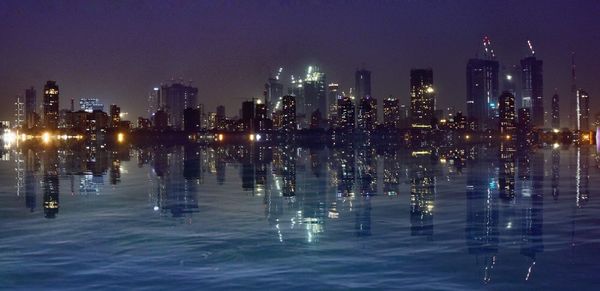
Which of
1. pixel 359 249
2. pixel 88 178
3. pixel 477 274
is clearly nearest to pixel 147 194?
pixel 88 178

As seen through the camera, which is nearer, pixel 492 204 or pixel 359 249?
pixel 359 249

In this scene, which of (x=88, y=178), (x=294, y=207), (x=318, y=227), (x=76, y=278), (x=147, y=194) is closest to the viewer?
(x=76, y=278)

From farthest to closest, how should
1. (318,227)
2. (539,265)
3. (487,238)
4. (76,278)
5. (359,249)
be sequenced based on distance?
(318,227) < (487,238) < (359,249) < (539,265) < (76,278)

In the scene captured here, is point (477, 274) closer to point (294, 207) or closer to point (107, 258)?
point (107, 258)

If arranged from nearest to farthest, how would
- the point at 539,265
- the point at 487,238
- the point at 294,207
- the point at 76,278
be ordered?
the point at 76,278
the point at 539,265
the point at 487,238
the point at 294,207

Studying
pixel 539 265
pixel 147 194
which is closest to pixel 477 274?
pixel 539 265

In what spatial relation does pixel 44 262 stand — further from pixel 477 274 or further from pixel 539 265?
pixel 539 265
